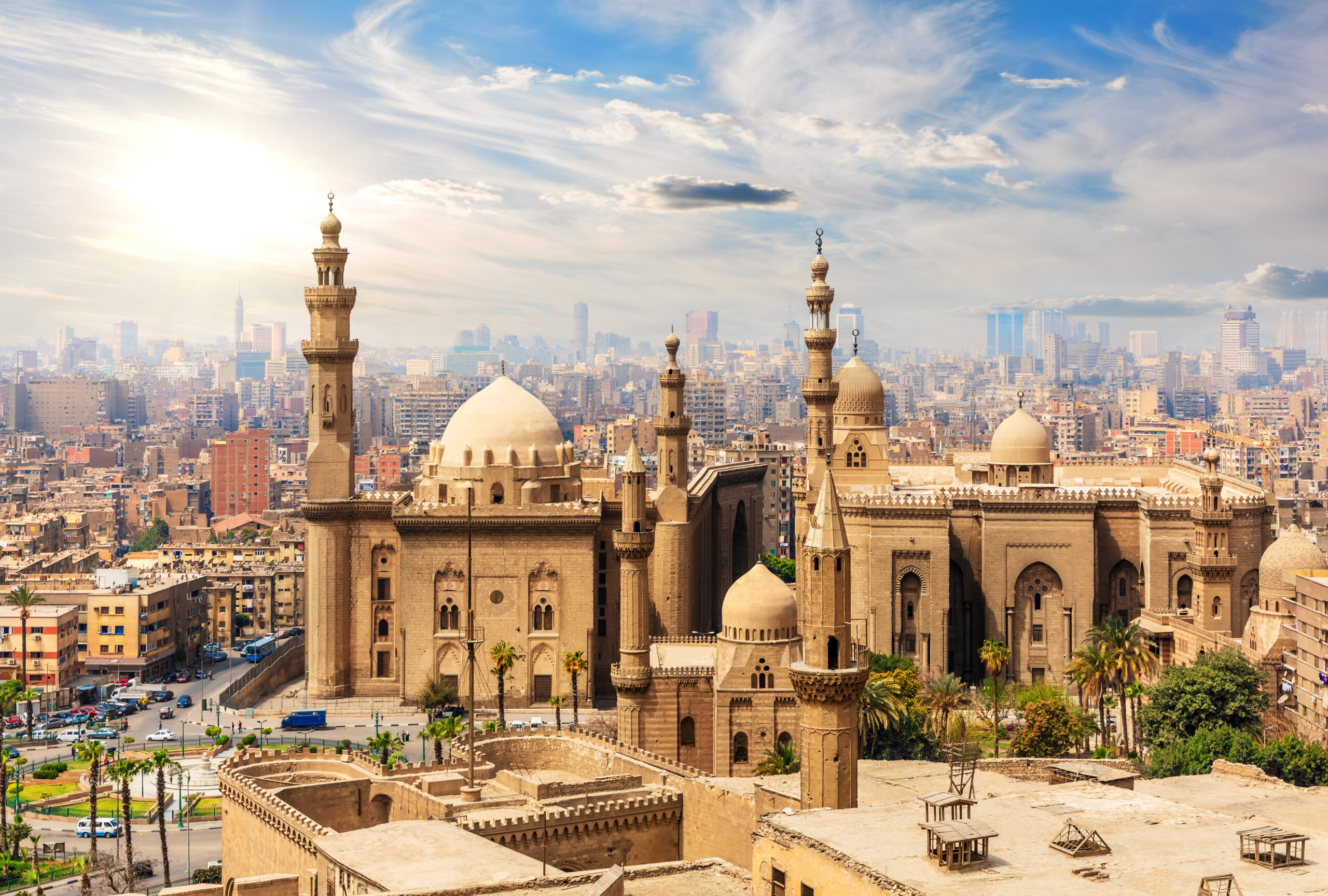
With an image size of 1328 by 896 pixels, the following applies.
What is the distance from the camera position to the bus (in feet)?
244

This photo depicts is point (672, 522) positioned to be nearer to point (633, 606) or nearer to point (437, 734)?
point (633, 606)

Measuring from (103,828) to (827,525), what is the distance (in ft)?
87.6

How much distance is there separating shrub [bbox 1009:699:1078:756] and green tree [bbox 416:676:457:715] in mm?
19752

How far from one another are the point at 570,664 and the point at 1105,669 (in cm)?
1717

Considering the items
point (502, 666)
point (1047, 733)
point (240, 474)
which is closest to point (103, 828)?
point (502, 666)

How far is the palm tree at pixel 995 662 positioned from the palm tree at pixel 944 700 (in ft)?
5.78

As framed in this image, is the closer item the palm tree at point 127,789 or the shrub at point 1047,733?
the palm tree at point 127,789

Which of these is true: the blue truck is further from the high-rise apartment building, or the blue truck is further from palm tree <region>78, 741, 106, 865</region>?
the high-rise apartment building

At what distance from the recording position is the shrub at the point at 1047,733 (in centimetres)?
4181

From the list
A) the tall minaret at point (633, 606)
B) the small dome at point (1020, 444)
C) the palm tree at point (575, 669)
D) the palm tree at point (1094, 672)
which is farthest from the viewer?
the small dome at point (1020, 444)

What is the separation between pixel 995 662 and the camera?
48.3 meters

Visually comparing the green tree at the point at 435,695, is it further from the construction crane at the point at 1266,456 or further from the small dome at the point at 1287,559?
the construction crane at the point at 1266,456

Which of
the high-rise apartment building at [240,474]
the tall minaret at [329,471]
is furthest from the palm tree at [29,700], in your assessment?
the high-rise apartment building at [240,474]

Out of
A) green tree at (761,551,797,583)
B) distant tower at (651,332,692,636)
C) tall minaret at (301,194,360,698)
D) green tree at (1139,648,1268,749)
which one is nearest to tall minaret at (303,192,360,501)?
tall minaret at (301,194,360,698)
